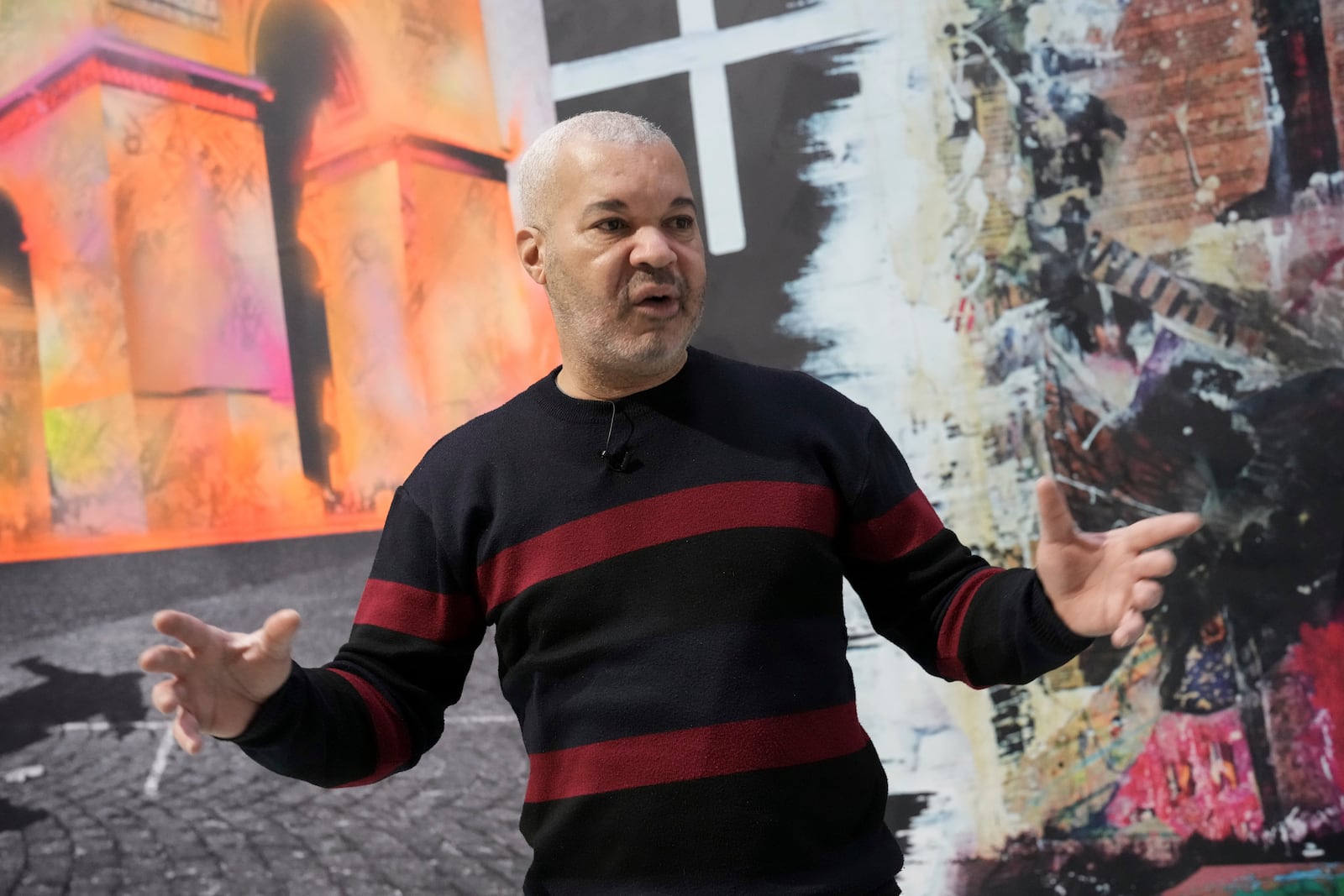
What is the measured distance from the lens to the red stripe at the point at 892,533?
3.98 ft

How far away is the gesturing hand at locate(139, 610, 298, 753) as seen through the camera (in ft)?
3.24

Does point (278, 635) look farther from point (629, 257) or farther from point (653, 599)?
point (629, 257)

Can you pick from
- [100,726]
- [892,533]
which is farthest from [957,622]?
[100,726]

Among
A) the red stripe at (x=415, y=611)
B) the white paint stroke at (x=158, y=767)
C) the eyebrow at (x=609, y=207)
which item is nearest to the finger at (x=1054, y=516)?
the eyebrow at (x=609, y=207)

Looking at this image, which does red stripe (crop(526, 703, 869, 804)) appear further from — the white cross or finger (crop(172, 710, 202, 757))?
the white cross

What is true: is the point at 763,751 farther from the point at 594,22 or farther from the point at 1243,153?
the point at 594,22

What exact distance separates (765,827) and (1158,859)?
1.38m

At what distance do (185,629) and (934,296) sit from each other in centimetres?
163

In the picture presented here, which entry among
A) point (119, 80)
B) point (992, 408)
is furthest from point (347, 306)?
point (992, 408)

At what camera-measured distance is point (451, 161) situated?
2518mm

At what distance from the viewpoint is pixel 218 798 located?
8.30 ft

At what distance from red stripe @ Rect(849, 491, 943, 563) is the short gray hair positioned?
0.49m

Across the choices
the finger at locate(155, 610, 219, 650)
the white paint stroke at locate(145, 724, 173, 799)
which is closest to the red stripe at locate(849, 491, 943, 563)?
the finger at locate(155, 610, 219, 650)

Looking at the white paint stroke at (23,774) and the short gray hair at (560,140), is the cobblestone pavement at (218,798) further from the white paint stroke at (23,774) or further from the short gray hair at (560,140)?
the short gray hair at (560,140)
